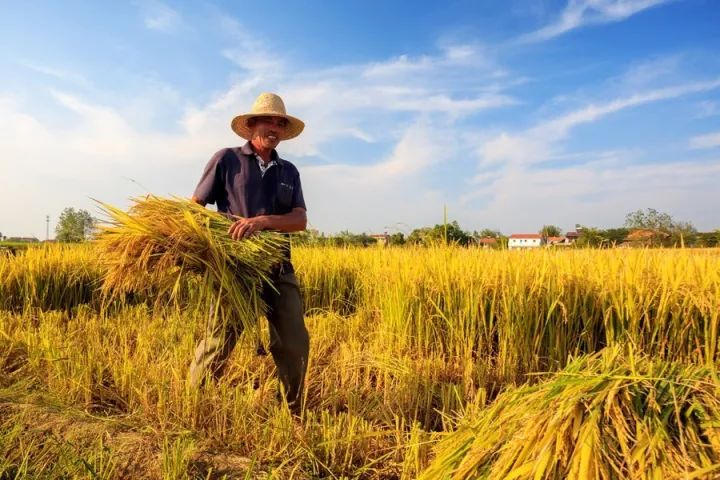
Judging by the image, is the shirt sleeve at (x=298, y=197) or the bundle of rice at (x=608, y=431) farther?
the shirt sleeve at (x=298, y=197)

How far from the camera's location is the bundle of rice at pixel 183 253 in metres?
2.00

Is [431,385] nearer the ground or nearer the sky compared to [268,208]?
nearer the ground

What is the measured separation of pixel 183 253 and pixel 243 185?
630mm

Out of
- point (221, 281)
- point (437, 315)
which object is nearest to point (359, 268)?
point (437, 315)

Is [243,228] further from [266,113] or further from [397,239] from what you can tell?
[397,239]

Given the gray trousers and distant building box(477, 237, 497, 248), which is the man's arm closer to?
the gray trousers

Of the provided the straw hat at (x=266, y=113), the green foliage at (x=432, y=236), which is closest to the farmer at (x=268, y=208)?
the straw hat at (x=266, y=113)

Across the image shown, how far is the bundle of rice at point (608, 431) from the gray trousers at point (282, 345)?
1248mm

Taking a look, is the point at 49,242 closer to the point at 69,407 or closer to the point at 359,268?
the point at 359,268

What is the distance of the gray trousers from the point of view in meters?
2.35

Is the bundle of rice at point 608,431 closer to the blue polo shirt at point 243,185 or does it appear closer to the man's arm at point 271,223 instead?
the man's arm at point 271,223

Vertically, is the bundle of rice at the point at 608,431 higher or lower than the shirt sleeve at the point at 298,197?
lower

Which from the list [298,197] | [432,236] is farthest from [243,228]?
[432,236]

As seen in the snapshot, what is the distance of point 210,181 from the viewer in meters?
2.48
